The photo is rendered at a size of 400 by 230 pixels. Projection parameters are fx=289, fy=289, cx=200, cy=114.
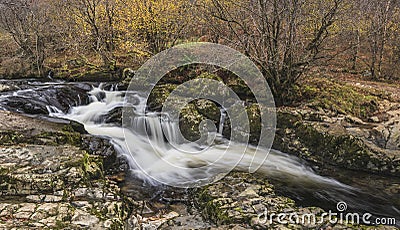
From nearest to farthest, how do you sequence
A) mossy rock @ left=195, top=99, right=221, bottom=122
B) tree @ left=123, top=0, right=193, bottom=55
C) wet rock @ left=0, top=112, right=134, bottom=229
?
wet rock @ left=0, top=112, right=134, bottom=229, mossy rock @ left=195, top=99, right=221, bottom=122, tree @ left=123, top=0, right=193, bottom=55

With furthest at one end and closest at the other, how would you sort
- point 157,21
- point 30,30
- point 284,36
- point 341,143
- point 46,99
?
point 30,30, point 157,21, point 46,99, point 284,36, point 341,143

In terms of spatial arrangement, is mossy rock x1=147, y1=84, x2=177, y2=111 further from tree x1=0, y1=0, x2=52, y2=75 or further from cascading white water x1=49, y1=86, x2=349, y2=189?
tree x1=0, y1=0, x2=52, y2=75

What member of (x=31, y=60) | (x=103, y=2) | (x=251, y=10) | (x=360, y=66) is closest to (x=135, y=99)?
(x=251, y=10)

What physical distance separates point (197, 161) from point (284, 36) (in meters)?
4.41

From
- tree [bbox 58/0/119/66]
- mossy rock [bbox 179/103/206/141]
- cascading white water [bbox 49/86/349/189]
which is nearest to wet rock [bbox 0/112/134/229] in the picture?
cascading white water [bbox 49/86/349/189]

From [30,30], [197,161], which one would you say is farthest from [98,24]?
[197,161]

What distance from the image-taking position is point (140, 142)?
754cm

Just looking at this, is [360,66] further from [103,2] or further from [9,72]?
[9,72]

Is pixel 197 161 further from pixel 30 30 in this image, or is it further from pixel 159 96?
pixel 30 30

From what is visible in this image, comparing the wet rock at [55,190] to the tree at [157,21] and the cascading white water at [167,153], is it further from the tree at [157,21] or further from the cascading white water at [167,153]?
the tree at [157,21]

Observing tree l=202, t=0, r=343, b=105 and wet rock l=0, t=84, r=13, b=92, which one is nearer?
tree l=202, t=0, r=343, b=105

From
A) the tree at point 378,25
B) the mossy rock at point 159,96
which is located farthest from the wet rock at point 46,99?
the tree at point 378,25

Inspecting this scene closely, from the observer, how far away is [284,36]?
27.1 feet

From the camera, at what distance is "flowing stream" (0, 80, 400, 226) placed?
17.8ft
